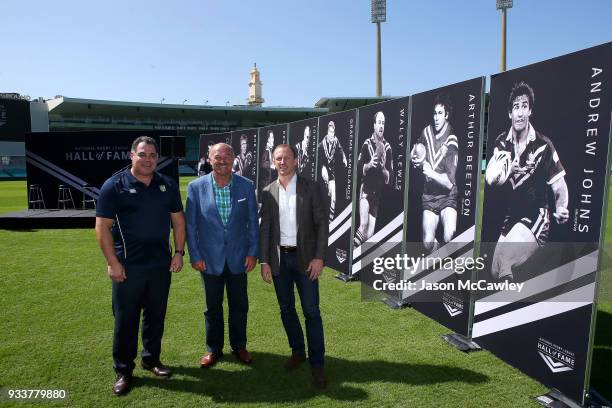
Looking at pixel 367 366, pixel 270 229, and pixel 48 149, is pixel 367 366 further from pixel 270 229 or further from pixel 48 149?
pixel 48 149

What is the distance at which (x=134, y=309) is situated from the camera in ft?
10.3

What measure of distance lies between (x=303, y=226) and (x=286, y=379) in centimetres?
118

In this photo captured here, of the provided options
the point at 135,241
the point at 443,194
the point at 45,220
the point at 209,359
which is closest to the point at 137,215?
the point at 135,241

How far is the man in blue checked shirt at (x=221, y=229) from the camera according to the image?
10.8ft

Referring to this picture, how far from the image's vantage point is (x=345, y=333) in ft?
13.3

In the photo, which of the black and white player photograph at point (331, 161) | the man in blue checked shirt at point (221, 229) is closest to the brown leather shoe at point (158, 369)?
the man in blue checked shirt at point (221, 229)

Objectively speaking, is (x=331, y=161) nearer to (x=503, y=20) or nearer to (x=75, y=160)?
(x=75, y=160)

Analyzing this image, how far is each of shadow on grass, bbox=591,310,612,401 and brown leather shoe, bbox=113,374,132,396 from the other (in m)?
3.38

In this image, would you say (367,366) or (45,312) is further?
(45,312)

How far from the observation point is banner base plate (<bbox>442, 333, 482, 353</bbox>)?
12.0ft

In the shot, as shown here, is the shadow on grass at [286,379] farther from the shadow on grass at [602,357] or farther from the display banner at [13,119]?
the display banner at [13,119]

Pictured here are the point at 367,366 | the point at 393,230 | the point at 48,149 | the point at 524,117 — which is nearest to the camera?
the point at 524,117

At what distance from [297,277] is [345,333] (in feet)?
3.94

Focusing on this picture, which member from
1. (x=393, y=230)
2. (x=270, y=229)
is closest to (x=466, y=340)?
(x=393, y=230)
